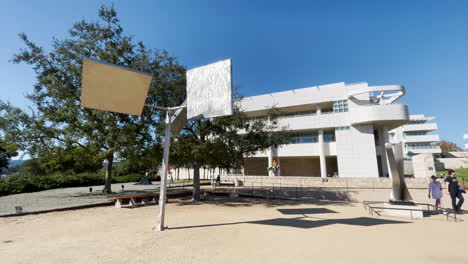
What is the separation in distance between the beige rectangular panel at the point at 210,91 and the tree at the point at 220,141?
5.88 metres

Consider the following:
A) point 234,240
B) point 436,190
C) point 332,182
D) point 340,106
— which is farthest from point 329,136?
point 234,240

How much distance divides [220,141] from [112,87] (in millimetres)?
8076

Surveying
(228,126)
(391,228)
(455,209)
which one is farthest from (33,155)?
(455,209)

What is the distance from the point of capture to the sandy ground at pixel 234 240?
5.33m

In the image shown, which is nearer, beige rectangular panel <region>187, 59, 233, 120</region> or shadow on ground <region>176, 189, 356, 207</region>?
beige rectangular panel <region>187, 59, 233, 120</region>

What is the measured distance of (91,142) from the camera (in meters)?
16.3

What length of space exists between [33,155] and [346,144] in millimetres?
35686

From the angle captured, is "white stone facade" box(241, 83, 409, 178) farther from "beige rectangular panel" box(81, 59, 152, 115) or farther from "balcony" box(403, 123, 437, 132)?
"balcony" box(403, 123, 437, 132)

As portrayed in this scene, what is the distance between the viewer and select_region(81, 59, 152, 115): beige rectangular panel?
7105mm

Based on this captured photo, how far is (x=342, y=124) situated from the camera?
3344 centimetres

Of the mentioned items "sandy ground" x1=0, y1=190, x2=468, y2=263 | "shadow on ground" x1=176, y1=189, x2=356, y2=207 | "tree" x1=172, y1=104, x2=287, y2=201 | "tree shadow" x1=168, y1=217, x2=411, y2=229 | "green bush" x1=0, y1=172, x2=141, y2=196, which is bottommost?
"shadow on ground" x1=176, y1=189, x2=356, y2=207

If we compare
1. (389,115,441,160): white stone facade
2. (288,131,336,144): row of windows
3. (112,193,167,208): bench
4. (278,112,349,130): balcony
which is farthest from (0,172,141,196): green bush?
(389,115,441,160): white stone facade

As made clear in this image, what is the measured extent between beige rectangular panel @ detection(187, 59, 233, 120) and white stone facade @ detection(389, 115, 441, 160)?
3052 inches

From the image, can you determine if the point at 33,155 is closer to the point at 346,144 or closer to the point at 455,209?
the point at 455,209
